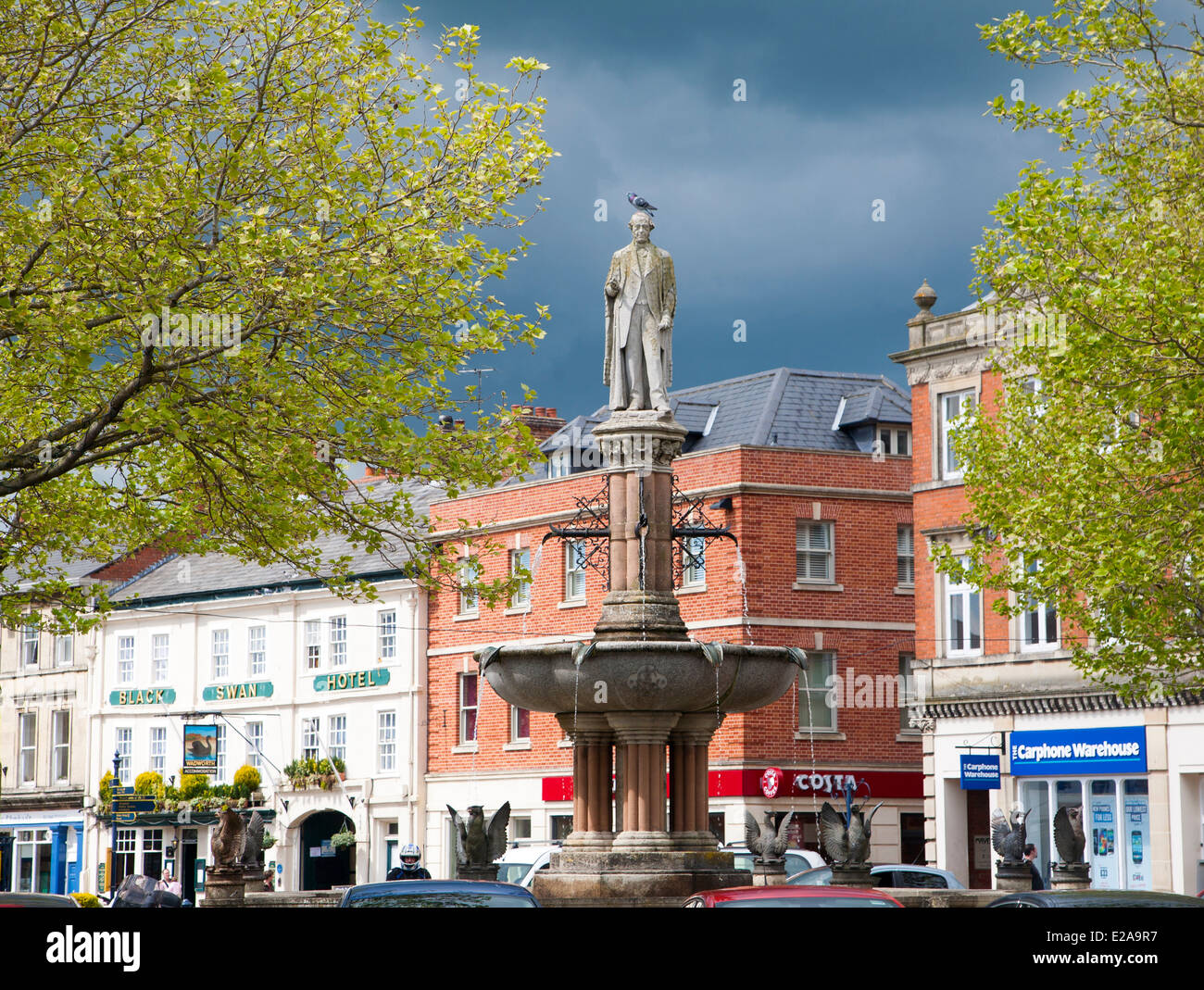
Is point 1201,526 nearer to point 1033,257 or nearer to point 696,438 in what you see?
point 1033,257

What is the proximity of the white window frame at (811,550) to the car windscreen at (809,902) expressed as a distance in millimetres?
30940

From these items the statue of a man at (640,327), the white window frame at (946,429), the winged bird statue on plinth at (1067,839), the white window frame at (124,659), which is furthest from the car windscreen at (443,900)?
the white window frame at (124,659)

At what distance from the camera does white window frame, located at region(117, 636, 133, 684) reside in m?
59.2

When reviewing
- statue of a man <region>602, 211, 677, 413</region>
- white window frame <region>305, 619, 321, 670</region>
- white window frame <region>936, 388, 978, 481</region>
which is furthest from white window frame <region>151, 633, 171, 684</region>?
statue of a man <region>602, 211, 677, 413</region>

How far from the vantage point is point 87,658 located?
6028 cm

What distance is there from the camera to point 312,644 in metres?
53.6

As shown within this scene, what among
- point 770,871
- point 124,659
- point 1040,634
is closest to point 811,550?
point 1040,634

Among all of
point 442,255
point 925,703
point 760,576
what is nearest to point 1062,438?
point 442,255

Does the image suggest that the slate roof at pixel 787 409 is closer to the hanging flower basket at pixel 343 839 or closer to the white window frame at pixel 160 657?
the hanging flower basket at pixel 343 839

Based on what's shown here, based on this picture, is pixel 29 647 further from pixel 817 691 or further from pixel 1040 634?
pixel 1040 634

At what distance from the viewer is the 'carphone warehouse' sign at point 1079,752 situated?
35.9 meters

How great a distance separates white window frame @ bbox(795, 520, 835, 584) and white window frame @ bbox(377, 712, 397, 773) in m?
13.6
